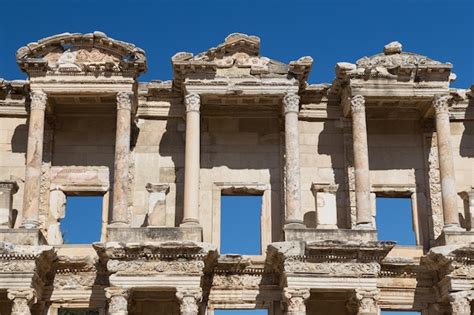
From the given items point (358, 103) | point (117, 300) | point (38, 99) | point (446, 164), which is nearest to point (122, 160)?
point (38, 99)

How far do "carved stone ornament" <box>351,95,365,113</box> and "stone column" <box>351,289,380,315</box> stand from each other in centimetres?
440

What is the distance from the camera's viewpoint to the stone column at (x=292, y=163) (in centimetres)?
1894

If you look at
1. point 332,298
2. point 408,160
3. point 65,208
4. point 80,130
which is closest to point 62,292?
point 65,208

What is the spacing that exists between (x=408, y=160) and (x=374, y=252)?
3776 mm

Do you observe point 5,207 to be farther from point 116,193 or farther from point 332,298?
point 332,298

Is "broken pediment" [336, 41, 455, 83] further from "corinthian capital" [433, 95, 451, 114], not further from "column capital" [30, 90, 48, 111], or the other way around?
"column capital" [30, 90, 48, 111]

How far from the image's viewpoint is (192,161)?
1930 centimetres

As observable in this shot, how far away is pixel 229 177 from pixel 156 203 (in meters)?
2.21

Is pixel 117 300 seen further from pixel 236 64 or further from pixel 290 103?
pixel 236 64

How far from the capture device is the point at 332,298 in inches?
767

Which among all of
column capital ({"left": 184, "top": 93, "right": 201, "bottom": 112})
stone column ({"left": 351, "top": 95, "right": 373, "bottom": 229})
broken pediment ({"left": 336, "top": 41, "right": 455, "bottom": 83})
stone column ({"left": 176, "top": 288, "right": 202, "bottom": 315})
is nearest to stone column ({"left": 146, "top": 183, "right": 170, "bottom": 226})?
column capital ({"left": 184, "top": 93, "right": 201, "bottom": 112})

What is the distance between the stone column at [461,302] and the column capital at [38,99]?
1026 centimetres

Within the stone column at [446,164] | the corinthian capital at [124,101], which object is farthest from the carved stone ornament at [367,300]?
the corinthian capital at [124,101]

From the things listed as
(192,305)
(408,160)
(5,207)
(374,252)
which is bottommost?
(192,305)
